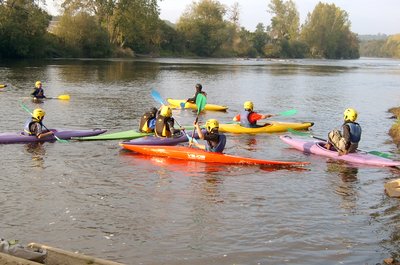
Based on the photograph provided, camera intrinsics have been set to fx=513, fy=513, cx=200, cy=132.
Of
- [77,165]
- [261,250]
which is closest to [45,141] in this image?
[77,165]

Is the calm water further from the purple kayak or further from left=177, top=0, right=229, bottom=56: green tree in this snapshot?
left=177, top=0, right=229, bottom=56: green tree

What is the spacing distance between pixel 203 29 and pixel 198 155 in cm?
8499

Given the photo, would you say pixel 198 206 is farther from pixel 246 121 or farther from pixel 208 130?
pixel 246 121

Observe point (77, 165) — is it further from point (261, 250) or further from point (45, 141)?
point (261, 250)

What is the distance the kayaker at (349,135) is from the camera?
12414 mm

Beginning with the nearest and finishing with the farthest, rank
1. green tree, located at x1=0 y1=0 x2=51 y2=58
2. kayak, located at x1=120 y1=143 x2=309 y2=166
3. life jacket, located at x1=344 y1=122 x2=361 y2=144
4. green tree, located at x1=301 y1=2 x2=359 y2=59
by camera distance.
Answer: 1. kayak, located at x1=120 y1=143 x2=309 y2=166
2. life jacket, located at x1=344 y1=122 x2=361 y2=144
3. green tree, located at x1=0 y1=0 x2=51 y2=58
4. green tree, located at x1=301 y1=2 x2=359 y2=59

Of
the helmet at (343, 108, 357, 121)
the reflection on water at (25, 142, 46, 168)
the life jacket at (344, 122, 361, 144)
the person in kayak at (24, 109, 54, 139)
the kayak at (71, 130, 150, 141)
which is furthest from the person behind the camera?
the kayak at (71, 130, 150, 141)

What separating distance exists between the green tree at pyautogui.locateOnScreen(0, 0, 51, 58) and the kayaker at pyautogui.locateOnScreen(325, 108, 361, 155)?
166 feet

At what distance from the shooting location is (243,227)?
26.6 ft

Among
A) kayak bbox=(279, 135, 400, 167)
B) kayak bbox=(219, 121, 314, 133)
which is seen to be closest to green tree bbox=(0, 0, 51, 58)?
kayak bbox=(219, 121, 314, 133)

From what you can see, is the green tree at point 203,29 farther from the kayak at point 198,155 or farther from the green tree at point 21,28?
the kayak at point 198,155

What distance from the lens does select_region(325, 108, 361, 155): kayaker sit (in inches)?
489

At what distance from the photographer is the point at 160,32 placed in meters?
86.7

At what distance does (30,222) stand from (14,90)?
20.6 meters
